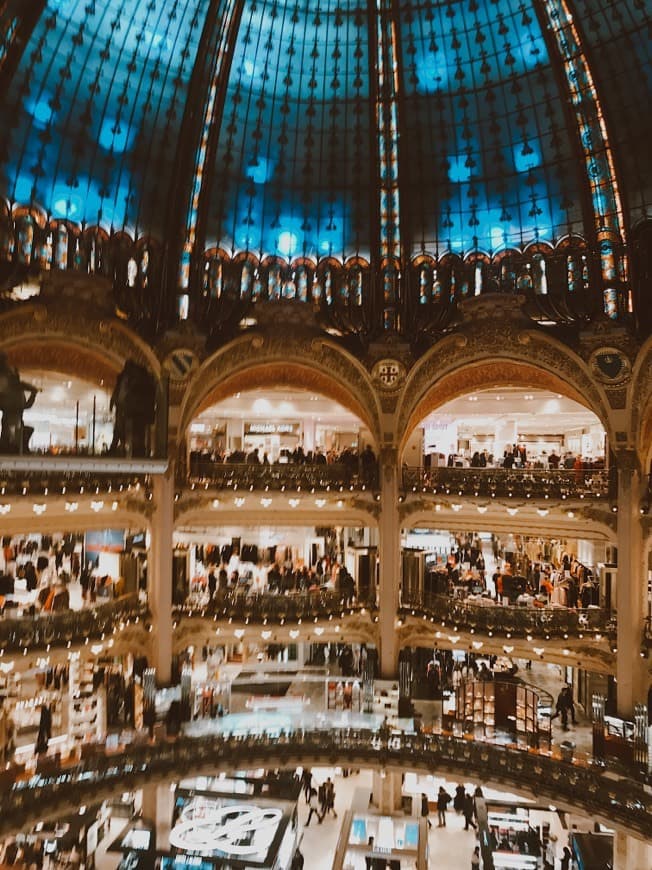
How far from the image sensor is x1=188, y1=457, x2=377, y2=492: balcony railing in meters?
26.5

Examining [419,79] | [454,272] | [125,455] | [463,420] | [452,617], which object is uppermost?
[419,79]

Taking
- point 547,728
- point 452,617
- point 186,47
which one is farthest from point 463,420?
point 186,47

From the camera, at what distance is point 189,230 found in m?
26.3

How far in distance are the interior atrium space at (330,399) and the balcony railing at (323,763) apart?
105 mm

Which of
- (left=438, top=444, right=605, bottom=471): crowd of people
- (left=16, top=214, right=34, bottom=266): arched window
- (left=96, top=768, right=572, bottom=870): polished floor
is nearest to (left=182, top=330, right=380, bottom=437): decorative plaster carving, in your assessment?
(left=438, top=444, right=605, bottom=471): crowd of people

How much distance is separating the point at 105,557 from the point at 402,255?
1677 cm

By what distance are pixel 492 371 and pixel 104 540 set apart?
17.3m

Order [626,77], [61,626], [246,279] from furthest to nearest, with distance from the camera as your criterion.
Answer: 1. [246,279]
2. [626,77]
3. [61,626]

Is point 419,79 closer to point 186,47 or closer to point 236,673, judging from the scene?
point 186,47

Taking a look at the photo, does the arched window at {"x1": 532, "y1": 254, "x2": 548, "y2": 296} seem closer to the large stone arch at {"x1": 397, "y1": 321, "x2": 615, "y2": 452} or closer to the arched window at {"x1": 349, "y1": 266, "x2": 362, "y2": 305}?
the large stone arch at {"x1": 397, "y1": 321, "x2": 615, "y2": 452}

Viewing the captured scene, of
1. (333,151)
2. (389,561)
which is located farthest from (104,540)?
(333,151)

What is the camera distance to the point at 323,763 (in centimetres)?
2142

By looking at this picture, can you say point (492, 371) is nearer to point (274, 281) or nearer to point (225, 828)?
Answer: point (274, 281)

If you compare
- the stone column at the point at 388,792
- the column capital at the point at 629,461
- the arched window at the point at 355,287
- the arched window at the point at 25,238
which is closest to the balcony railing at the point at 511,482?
the column capital at the point at 629,461
